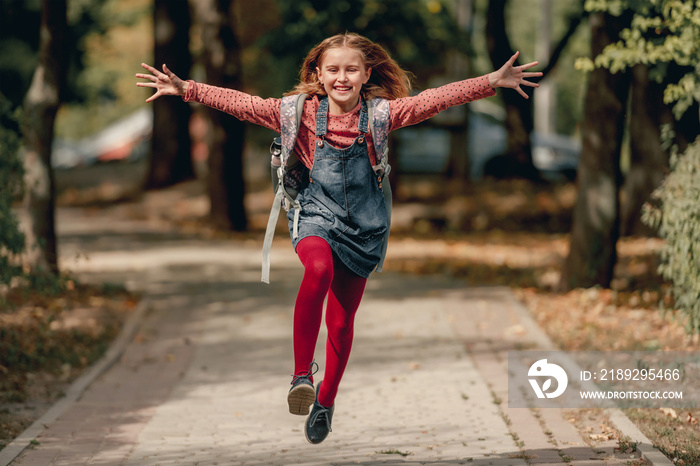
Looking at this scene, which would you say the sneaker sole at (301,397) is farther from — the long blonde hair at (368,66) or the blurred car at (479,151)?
the blurred car at (479,151)

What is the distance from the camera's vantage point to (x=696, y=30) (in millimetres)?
7719

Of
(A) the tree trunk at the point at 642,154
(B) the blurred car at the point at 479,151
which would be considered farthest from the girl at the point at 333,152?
(B) the blurred car at the point at 479,151

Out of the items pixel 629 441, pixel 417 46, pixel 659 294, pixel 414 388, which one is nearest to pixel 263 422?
pixel 414 388

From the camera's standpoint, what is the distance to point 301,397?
4.96m

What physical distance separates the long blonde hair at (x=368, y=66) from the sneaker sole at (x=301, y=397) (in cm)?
161

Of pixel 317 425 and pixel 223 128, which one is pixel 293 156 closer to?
pixel 317 425

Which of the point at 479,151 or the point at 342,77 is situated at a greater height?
the point at 342,77

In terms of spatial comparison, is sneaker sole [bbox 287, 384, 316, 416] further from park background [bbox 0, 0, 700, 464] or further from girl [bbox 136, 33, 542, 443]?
park background [bbox 0, 0, 700, 464]

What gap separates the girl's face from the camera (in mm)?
5031

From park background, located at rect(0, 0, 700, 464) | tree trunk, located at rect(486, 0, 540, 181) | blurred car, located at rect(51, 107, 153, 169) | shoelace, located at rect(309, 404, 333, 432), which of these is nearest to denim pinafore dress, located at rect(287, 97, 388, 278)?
shoelace, located at rect(309, 404, 333, 432)

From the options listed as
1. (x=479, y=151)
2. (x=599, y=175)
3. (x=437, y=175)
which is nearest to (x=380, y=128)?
(x=599, y=175)

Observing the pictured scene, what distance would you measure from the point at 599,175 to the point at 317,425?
23.9 feet

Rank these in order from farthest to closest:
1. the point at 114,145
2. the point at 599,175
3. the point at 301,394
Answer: the point at 114,145, the point at 599,175, the point at 301,394

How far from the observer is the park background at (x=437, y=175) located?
836cm
